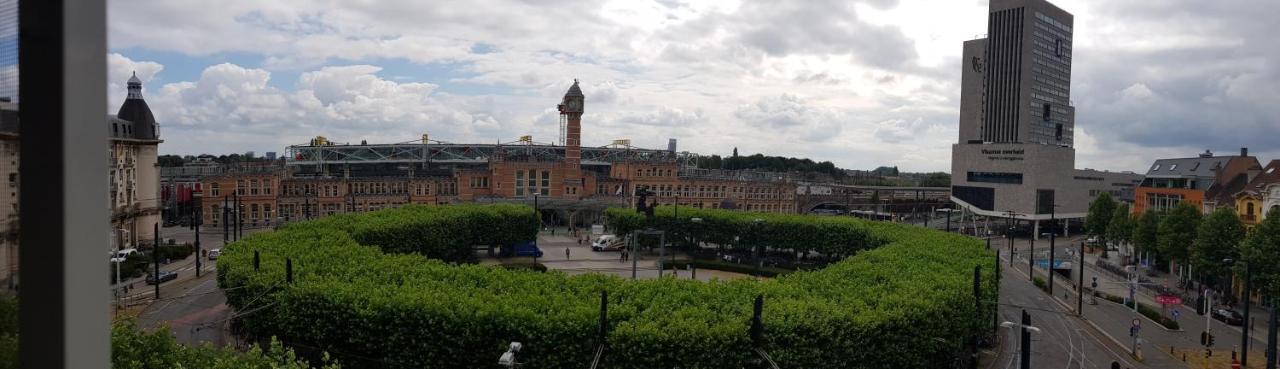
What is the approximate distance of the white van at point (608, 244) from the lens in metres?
61.0

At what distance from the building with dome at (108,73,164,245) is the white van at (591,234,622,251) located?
34041 millimetres

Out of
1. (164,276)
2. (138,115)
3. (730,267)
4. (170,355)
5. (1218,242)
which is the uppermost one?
(138,115)

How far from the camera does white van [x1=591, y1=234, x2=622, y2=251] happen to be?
2403 inches

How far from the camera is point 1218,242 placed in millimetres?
43656

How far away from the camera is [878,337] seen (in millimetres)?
21641

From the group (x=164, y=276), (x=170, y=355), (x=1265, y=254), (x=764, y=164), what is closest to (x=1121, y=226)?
(x=1265, y=254)

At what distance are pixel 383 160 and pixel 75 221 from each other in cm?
10691

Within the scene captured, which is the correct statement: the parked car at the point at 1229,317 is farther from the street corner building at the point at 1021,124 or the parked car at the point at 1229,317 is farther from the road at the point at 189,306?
the road at the point at 189,306

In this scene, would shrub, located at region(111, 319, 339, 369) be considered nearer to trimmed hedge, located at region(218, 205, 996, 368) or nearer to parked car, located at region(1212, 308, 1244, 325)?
trimmed hedge, located at region(218, 205, 996, 368)

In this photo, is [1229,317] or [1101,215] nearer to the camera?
[1229,317]

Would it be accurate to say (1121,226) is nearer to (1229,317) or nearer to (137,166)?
(1229,317)

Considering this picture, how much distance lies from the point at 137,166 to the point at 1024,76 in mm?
97769

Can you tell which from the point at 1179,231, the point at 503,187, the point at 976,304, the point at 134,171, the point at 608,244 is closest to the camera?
the point at 976,304

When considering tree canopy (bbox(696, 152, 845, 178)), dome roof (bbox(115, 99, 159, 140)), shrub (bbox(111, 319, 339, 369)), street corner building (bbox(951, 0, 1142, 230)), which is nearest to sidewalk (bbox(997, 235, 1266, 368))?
shrub (bbox(111, 319, 339, 369))
